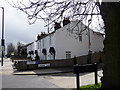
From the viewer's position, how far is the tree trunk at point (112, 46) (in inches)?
161

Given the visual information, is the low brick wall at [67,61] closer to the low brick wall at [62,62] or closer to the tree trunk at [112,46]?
the low brick wall at [62,62]

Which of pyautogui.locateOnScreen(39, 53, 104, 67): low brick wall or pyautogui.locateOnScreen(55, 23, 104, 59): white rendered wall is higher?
pyautogui.locateOnScreen(55, 23, 104, 59): white rendered wall

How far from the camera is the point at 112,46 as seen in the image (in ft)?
13.8

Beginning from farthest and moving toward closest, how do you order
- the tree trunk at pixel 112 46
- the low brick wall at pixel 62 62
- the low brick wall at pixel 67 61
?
1. the low brick wall at pixel 67 61
2. the low brick wall at pixel 62 62
3. the tree trunk at pixel 112 46

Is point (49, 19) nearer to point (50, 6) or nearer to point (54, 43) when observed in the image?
point (50, 6)

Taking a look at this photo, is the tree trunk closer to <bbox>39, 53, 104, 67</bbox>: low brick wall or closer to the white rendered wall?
<bbox>39, 53, 104, 67</bbox>: low brick wall

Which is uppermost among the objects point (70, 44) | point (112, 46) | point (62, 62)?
point (70, 44)

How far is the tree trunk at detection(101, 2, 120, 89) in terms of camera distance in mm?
4090

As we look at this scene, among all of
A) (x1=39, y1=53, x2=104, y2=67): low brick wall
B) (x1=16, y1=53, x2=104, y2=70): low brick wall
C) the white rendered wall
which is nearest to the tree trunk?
(x1=16, y1=53, x2=104, y2=70): low brick wall

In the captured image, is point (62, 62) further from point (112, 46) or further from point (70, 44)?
point (112, 46)

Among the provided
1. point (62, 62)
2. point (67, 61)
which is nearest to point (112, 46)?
point (62, 62)

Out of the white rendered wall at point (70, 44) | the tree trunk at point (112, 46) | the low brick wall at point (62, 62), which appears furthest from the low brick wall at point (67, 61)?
the tree trunk at point (112, 46)

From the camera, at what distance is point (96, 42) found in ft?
86.0

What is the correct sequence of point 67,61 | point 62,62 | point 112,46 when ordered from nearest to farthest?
point 112,46
point 62,62
point 67,61
